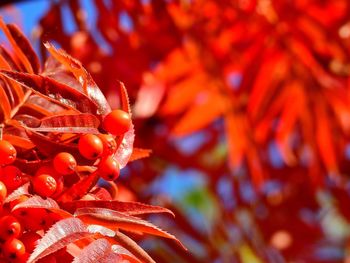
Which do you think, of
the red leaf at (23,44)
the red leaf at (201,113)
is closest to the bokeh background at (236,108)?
the red leaf at (201,113)

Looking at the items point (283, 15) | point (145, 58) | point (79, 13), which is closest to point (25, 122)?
point (79, 13)

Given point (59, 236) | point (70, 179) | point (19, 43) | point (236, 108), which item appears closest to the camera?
point (59, 236)

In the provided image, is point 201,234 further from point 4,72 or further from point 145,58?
point 4,72

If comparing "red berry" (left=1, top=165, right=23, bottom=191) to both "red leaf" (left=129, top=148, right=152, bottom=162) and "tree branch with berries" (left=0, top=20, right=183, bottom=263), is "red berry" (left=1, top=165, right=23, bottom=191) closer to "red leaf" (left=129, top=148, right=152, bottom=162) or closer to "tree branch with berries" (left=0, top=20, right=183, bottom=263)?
"tree branch with berries" (left=0, top=20, right=183, bottom=263)

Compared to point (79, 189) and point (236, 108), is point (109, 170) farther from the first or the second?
point (236, 108)

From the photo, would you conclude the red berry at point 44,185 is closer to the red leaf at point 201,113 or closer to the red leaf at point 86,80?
the red leaf at point 86,80

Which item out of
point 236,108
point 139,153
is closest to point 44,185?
point 139,153
